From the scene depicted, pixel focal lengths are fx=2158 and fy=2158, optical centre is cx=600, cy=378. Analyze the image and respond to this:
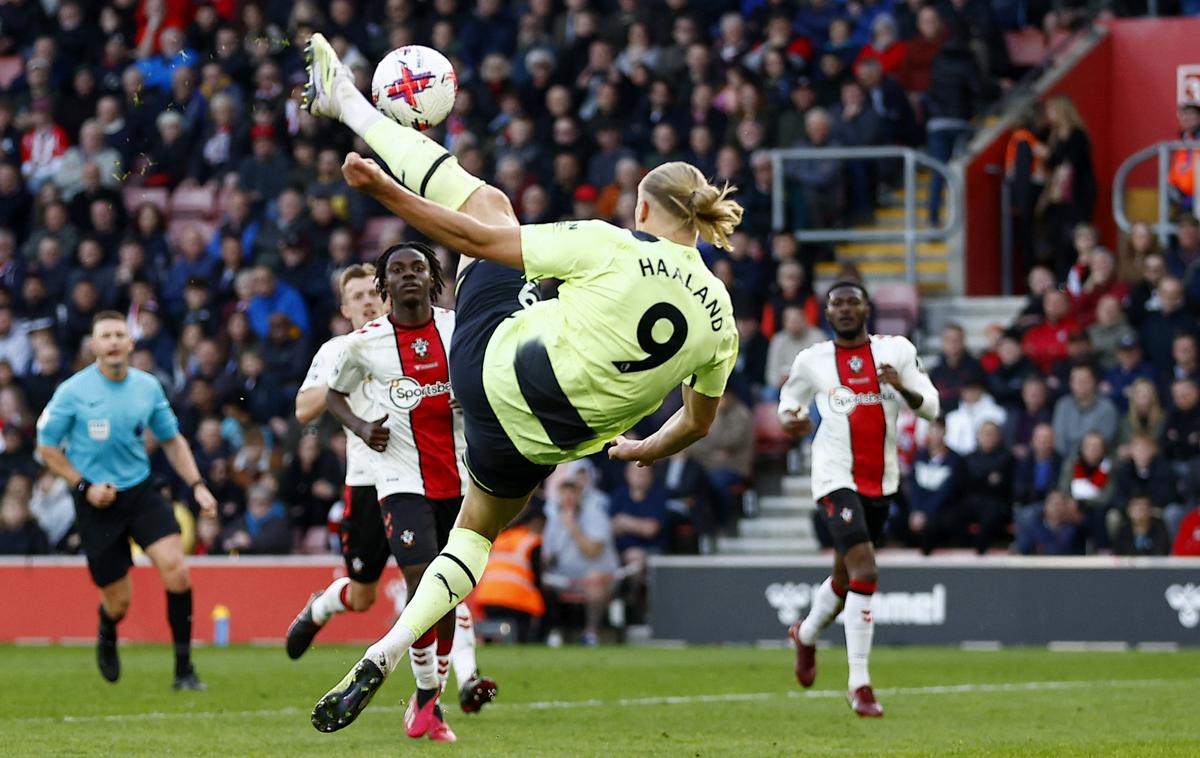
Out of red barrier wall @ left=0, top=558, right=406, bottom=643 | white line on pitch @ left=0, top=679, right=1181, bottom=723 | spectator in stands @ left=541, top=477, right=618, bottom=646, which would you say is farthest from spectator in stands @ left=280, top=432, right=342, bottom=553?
white line on pitch @ left=0, top=679, right=1181, bottom=723

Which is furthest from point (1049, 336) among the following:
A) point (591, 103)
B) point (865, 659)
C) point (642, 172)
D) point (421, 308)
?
point (421, 308)

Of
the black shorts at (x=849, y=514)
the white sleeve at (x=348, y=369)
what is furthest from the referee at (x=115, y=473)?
the black shorts at (x=849, y=514)

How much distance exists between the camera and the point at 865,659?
12430 mm

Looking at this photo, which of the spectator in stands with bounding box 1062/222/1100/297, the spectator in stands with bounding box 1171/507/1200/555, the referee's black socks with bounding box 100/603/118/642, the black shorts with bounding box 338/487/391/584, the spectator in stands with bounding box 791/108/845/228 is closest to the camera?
the black shorts with bounding box 338/487/391/584

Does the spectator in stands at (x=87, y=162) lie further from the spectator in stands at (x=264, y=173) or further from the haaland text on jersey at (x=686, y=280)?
the haaland text on jersey at (x=686, y=280)

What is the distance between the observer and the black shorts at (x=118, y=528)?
46.8 feet

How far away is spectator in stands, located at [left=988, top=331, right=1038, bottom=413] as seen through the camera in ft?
67.2

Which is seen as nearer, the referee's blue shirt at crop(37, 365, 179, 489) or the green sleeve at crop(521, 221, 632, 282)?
the green sleeve at crop(521, 221, 632, 282)

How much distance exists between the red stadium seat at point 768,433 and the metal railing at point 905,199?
2175 mm

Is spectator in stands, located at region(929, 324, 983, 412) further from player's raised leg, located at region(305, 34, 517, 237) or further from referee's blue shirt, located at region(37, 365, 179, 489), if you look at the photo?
player's raised leg, located at region(305, 34, 517, 237)

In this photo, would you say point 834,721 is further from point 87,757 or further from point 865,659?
point 87,757

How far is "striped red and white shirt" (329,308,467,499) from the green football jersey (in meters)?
2.94

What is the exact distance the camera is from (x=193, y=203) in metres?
26.3

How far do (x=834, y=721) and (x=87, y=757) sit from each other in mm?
4195
